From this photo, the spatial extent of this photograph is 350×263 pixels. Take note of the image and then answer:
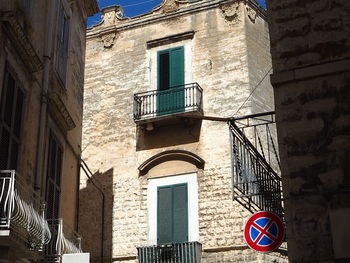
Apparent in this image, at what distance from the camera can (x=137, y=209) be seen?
55.2 ft

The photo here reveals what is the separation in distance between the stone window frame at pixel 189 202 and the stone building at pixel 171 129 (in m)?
0.03

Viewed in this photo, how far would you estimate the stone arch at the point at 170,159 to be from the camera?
54.3 ft

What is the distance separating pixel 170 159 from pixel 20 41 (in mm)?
8028

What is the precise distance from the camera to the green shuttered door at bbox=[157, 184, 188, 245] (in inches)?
629

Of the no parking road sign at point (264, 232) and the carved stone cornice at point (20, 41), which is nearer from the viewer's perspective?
the no parking road sign at point (264, 232)

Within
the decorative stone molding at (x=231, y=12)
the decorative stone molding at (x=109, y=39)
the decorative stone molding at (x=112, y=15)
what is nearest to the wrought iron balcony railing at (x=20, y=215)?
the decorative stone molding at (x=231, y=12)

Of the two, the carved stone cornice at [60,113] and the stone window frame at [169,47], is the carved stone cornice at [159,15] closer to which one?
the stone window frame at [169,47]

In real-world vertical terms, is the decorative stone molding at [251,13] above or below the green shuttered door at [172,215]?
above

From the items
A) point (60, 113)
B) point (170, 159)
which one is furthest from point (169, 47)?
point (60, 113)

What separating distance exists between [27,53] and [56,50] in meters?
2.25

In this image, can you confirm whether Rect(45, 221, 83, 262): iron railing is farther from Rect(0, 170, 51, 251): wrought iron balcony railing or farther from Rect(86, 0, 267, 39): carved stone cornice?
Rect(86, 0, 267, 39): carved stone cornice

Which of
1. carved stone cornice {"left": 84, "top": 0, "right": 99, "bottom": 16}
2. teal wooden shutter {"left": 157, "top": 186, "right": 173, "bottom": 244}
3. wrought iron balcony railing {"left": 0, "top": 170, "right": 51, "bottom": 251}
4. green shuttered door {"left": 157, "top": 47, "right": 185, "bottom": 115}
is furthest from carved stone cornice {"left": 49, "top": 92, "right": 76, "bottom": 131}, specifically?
green shuttered door {"left": 157, "top": 47, "right": 185, "bottom": 115}

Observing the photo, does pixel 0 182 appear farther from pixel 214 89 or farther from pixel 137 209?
pixel 214 89

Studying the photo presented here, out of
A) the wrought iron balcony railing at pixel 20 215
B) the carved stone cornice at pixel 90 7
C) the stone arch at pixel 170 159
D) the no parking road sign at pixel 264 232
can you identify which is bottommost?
the no parking road sign at pixel 264 232
